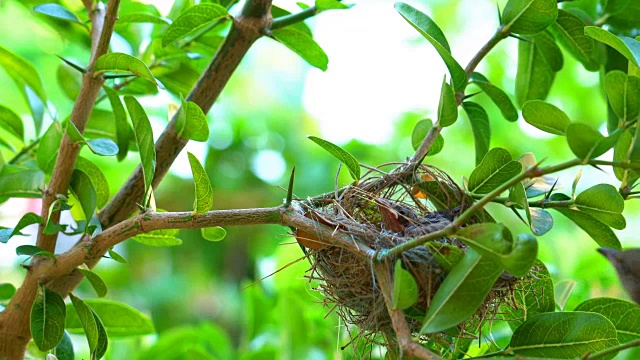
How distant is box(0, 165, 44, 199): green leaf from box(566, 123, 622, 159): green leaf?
0.54 m

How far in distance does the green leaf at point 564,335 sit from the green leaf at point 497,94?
24 cm

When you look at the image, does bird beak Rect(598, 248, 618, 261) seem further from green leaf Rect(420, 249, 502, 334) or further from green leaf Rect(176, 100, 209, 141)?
green leaf Rect(176, 100, 209, 141)

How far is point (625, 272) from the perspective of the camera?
494 mm

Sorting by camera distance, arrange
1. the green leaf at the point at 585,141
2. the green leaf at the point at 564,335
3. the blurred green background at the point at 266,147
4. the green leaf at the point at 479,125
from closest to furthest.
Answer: the green leaf at the point at 585,141, the green leaf at the point at 564,335, the green leaf at the point at 479,125, the blurred green background at the point at 266,147

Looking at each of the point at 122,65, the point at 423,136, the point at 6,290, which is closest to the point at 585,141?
the point at 423,136

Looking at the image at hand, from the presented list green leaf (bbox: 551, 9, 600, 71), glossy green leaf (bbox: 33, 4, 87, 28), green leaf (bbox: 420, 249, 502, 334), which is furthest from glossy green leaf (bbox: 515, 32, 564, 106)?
glossy green leaf (bbox: 33, 4, 87, 28)

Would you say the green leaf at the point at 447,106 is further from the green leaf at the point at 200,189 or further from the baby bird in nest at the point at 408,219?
the green leaf at the point at 200,189

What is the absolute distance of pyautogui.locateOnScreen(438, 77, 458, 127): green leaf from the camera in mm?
604

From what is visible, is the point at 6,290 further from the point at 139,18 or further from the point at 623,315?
the point at 623,315

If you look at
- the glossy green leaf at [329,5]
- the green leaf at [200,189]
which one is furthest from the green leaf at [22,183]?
the glossy green leaf at [329,5]

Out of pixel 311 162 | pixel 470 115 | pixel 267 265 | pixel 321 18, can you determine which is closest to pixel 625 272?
pixel 470 115

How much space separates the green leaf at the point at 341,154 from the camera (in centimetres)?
62

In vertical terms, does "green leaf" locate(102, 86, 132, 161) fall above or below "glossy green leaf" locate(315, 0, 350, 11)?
below

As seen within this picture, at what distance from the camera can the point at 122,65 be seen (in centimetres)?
65
